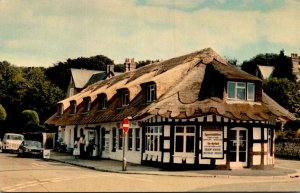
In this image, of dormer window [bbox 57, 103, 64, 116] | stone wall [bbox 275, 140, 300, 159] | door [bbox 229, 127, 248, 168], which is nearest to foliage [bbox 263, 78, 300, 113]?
stone wall [bbox 275, 140, 300, 159]

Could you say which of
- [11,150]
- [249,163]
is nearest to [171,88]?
[249,163]

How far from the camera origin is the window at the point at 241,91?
2853 cm

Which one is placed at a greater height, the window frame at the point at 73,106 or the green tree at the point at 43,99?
the green tree at the point at 43,99

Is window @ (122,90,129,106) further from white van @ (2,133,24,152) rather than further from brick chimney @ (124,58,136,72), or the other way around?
brick chimney @ (124,58,136,72)

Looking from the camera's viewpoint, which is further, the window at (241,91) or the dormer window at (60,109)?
the dormer window at (60,109)

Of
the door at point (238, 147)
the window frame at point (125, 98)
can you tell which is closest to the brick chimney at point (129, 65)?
the window frame at point (125, 98)

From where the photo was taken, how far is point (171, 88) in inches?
1214

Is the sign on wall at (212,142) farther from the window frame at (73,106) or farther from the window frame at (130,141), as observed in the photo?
the window frame at (73,106)

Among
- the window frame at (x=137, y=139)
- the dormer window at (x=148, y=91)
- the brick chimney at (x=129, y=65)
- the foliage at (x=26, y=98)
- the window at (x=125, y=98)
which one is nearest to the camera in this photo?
the dormer window at (x=148, y=91)

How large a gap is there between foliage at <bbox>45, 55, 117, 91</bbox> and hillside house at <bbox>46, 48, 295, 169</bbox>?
6548cm

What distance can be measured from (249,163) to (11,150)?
26691mm

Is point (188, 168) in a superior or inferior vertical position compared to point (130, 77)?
inferior

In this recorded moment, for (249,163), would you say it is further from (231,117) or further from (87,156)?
(87,156)

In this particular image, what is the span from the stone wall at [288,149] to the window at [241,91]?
15.4m
